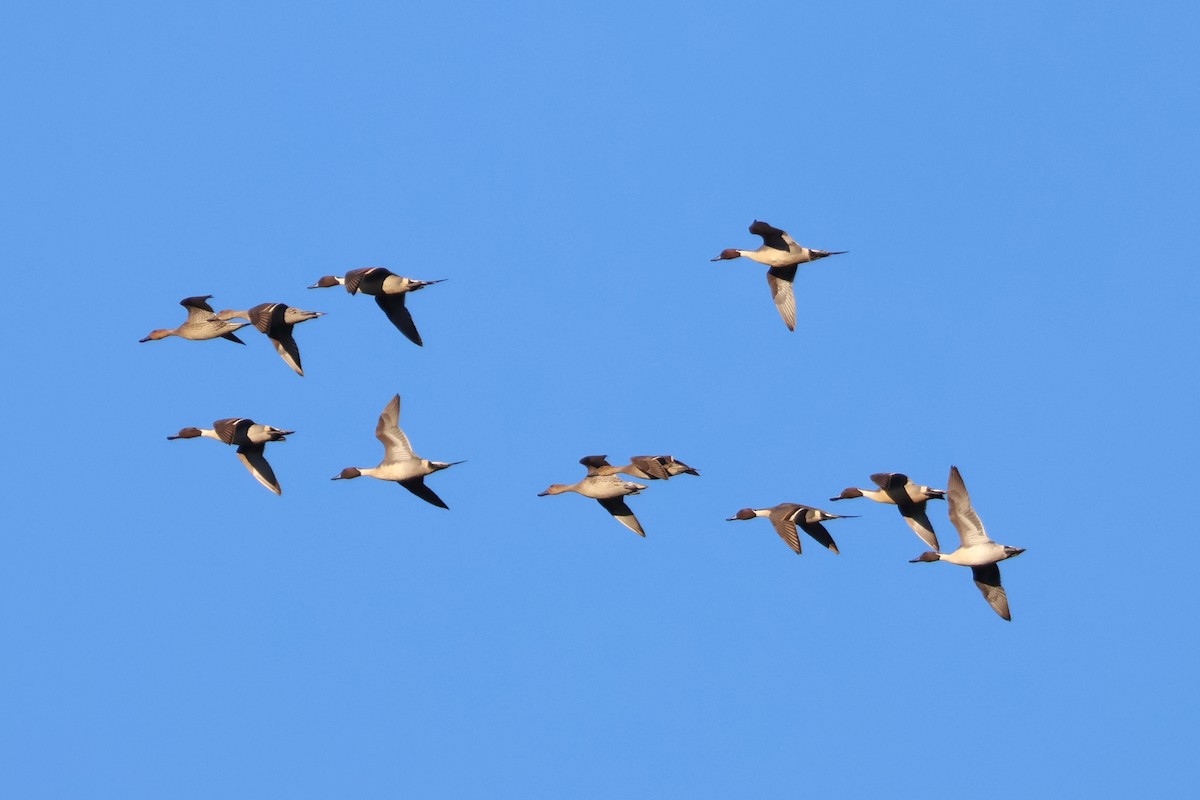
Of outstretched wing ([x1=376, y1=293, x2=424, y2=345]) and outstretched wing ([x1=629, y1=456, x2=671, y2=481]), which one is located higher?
outstretched wing ([x1=376, y1=293, x2=424, y2=345])

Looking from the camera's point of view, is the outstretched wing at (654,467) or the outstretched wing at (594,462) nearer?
the outstretched wing at (654,467)

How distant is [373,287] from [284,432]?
11.1 ft

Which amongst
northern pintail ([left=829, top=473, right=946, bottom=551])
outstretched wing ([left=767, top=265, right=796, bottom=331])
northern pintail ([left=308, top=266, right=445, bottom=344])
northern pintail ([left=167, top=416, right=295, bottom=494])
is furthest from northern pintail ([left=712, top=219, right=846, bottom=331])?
northern pintail ([left=167, top=416, right=295, bottom=494])

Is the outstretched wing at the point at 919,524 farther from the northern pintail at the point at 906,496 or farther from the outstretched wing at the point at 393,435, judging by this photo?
the outstretched wing at the point at 393,435

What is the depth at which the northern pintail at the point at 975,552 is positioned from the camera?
3841 cm

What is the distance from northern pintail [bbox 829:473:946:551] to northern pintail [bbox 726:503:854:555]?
1.30m

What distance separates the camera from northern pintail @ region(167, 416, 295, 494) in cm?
3950

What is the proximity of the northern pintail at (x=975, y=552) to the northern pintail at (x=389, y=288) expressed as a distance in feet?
34.8

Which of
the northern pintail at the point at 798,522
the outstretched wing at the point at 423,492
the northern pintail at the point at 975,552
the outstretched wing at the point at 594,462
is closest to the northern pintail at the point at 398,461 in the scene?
the outstretched wing at the point at 423,492

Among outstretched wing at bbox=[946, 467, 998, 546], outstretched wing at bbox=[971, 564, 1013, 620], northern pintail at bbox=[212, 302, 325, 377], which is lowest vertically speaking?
outstretched wing at bbox=[971, 564, 1013, 620]

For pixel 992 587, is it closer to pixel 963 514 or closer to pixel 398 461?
pixel 963 514

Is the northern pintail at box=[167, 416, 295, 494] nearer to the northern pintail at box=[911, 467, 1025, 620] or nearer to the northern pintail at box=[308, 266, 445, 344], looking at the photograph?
the northern pintail at box=[308, 266, 445, 344]

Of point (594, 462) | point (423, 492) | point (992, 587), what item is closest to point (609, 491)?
point (594, 462)

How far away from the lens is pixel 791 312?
4303 cm
